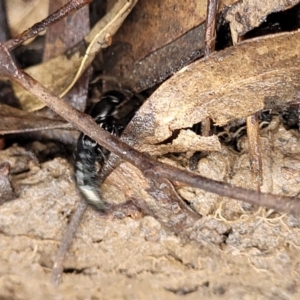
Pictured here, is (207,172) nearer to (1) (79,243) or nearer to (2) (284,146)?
(2) (284,146)

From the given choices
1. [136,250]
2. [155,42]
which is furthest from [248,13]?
[136,250]

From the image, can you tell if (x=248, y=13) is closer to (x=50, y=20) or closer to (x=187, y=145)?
(x=187, y=145)

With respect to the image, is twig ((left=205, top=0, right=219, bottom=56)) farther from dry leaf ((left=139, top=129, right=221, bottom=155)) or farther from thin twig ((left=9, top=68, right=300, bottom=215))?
thin twig ((left=9, top=68, right=300, bottom=215))

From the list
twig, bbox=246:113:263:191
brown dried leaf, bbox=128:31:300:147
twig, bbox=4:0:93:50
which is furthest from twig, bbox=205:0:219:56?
twig, bbox=4:0:93:50

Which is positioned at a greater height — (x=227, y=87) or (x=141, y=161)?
(x=227, y=87)

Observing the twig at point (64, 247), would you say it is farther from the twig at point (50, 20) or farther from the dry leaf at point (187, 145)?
the twig at point (50, 20)

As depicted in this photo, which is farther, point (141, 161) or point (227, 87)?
point (227, 87)

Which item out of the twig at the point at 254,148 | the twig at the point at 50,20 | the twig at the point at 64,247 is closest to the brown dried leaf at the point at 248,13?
the twig at the point at 254,148
